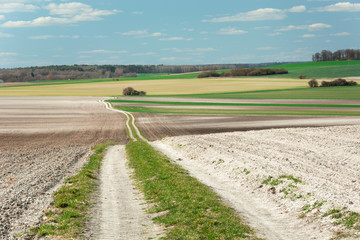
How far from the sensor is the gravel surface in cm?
1226

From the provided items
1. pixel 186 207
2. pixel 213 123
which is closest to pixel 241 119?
pixel 213 123

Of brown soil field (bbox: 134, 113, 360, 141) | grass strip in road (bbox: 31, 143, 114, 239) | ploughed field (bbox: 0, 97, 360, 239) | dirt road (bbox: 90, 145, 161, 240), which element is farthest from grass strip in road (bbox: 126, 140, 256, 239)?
brown soil field (bbox: 134, 113, 360, 141)

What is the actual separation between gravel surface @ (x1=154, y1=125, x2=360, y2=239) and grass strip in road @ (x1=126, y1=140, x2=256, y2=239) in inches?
26.4

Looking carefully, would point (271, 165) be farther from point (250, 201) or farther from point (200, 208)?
point (200, 208)

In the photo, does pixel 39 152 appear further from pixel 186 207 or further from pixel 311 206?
pixel 311 206

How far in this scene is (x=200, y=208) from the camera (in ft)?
→ 42.6

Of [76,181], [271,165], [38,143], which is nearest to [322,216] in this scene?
[271,165]

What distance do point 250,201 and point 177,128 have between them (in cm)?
3092

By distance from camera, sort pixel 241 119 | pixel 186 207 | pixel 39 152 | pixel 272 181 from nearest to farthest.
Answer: pixel 186 207 < pixel 272 181 < pixel 39 152 < pixel 241 119

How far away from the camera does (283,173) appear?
17.7m

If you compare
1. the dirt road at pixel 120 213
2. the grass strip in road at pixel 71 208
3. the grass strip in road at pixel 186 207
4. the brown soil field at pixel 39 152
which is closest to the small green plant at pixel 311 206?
the grass strip in road at pixel 186 207

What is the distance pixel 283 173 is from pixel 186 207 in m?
6.19

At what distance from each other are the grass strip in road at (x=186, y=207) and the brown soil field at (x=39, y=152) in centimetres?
387

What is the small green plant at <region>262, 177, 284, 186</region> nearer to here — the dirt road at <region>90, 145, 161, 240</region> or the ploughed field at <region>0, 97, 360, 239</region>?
the ploughed field at <region>0, 97, 360, 239</region>
